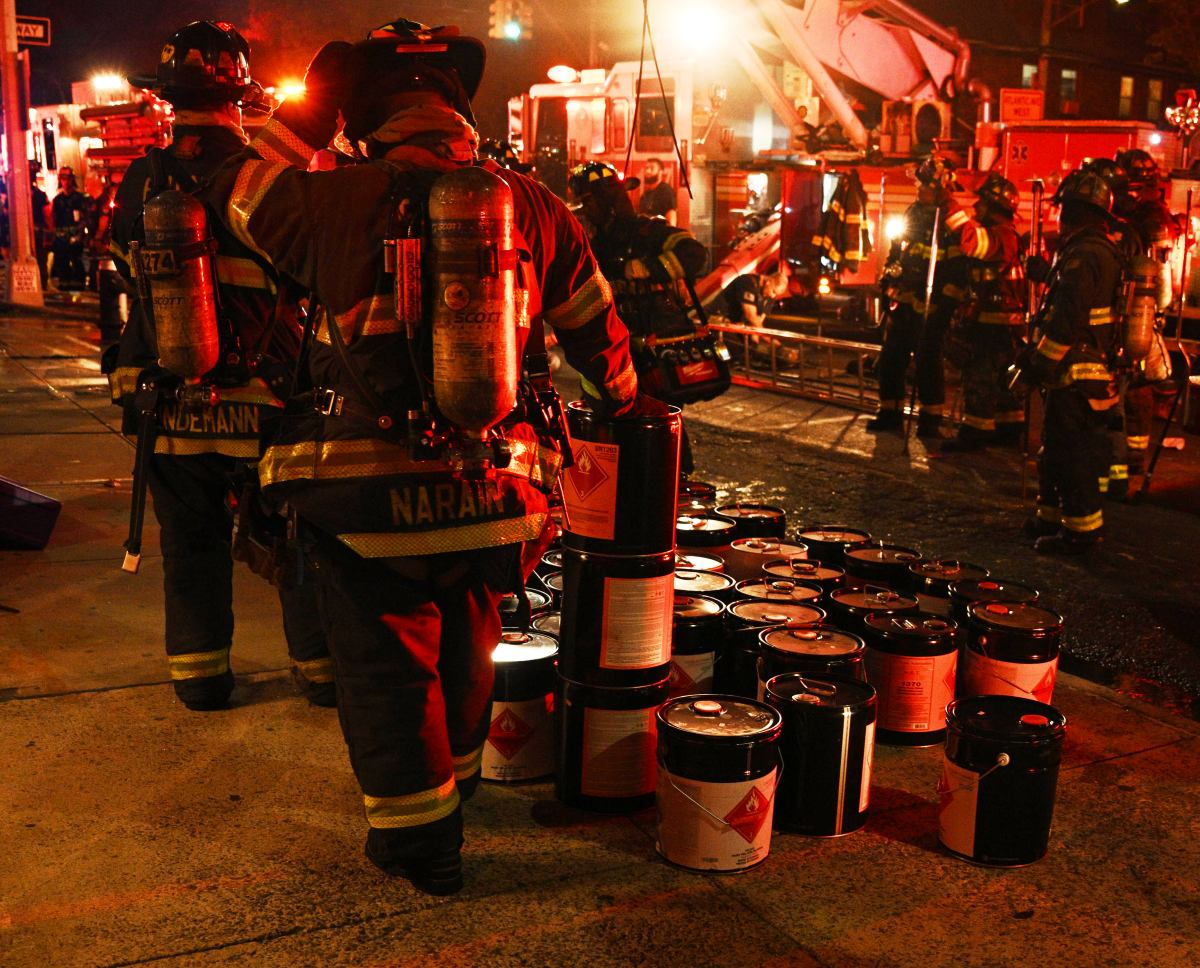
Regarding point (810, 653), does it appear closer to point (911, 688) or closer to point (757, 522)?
point (911, 688)

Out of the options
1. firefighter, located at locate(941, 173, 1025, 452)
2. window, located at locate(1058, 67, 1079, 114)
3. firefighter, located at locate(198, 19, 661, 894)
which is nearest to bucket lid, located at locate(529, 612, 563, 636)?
firefighter, located at locate(198, 19, 661, 894)

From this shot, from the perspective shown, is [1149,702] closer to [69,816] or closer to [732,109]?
[69,816]

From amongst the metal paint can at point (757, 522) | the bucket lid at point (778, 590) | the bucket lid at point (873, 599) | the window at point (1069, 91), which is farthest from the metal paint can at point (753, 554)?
the window at point (1069, 91)

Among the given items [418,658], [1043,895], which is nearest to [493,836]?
[418,658]

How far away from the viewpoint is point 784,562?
15.5 ft

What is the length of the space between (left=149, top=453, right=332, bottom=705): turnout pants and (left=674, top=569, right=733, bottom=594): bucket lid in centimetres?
125

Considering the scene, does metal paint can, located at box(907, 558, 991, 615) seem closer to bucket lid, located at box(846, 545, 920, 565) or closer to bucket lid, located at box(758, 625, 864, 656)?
bucket lid, located at box(846, 545, 920, 565)

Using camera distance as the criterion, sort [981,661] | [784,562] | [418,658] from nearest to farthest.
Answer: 1. [418,658]
2. [981,661]
3. [784,562]

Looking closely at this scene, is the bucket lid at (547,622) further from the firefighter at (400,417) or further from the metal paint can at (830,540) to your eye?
the metal paint can at (830,540)

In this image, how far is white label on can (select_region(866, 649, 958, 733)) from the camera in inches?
155

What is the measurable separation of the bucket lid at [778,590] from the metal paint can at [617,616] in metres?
0.79

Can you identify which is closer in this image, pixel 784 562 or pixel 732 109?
pixel 784 562

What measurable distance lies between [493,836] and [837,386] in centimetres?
987

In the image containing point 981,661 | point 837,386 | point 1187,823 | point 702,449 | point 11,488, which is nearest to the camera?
point 1187,823
